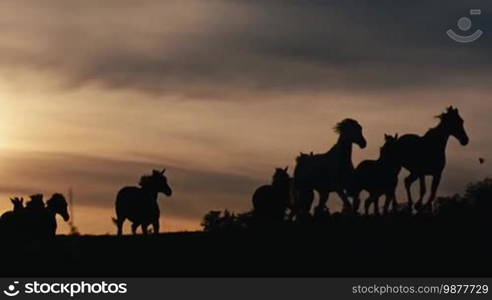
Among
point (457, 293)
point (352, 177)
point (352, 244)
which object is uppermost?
point (352, 177)

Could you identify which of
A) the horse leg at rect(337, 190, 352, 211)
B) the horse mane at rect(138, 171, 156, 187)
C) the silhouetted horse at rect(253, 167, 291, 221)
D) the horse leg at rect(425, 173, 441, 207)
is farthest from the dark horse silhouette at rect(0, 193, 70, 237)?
the horse leg at rect(425, 173, 441, 207)

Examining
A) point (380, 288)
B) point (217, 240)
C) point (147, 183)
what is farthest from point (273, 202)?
point (380, 288)

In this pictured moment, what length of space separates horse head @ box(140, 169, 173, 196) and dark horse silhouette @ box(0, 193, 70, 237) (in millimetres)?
3943

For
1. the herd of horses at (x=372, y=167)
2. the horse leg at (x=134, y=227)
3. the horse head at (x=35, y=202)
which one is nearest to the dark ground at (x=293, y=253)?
the herd of horses at (x=372, y=167)

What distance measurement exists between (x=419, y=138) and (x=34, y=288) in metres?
16.8

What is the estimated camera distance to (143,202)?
40.9m

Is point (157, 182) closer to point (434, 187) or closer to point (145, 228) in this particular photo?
point (145, 228)

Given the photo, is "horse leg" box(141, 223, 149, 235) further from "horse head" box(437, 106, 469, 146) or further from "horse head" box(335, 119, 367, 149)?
"horse head" box(437, 106, 469, 146)

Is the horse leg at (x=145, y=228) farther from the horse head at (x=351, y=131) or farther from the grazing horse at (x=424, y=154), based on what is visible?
the grazing horse at (x=424, y=154)

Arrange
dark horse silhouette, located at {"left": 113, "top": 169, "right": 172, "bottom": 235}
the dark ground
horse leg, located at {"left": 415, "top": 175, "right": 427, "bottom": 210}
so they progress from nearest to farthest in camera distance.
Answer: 1. the dark ground
2. horse leg, located at {"left": 415, "top": 175, "right": 427, "bottom": 210}
3. dark horse silhouette, located at {"left": 113, "top": 169, "right": 172, "bottom": 235}

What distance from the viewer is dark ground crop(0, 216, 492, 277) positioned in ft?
96.4

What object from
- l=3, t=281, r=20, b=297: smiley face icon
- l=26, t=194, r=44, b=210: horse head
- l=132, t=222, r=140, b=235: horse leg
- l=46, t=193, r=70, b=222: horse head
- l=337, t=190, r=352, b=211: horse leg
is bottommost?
l=3, t=281, r=20, b=297: smiley face icon

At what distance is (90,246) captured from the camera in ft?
114

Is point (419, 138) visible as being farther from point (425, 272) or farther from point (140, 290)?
point (140, 290)
